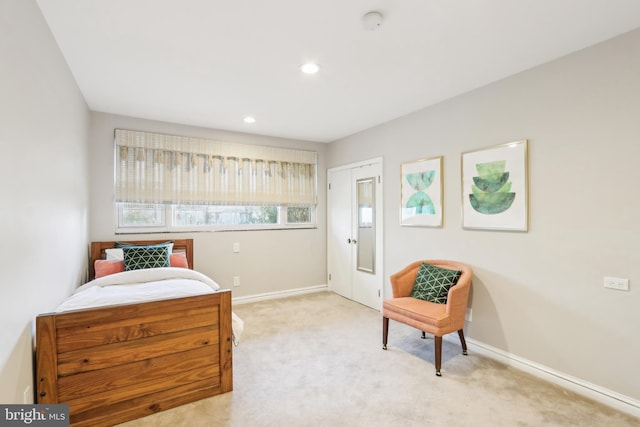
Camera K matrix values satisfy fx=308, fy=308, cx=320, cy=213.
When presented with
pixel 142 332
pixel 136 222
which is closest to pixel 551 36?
pixel 142 332

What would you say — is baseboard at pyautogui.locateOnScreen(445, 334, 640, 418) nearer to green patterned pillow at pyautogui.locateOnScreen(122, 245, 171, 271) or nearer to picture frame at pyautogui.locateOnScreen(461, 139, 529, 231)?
picture frame at pyautogui.locateOnScreen(461, 139, 529, 231)

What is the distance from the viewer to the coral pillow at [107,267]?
318 cm

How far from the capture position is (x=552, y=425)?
1.96 metres

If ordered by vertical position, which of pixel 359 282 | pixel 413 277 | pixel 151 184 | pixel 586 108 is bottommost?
pixel 359 282

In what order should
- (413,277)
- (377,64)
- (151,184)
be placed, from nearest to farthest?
(377,64), (413,277), (151,184)

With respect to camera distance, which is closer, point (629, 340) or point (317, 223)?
point (629, 340)

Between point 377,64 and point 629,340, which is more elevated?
point 377,64

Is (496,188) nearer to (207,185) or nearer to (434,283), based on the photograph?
(434,283)

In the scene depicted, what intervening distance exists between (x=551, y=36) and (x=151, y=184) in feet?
14.0

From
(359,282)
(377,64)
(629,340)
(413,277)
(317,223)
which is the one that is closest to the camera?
(629,340)

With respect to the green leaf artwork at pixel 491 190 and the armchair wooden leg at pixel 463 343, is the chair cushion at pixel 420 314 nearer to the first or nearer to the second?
the armchair wooden leg at pixel 463 343

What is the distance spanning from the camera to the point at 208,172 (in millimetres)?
4320

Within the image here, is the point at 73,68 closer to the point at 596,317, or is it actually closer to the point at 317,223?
the point at 317,223

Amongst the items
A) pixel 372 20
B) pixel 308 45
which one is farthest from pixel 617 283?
pixel 308 45
